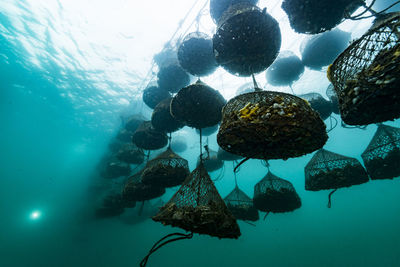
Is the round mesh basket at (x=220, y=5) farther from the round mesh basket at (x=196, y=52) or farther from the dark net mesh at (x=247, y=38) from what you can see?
the dark net mesh at (x=247, y=38)

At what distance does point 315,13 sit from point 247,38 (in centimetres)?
145

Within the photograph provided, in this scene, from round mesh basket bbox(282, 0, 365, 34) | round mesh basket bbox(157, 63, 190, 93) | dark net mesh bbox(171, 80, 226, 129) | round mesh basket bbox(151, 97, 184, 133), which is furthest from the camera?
round mesh basket bbox(157, 63, 190, 93)

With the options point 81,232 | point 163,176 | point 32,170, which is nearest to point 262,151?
point 163,176

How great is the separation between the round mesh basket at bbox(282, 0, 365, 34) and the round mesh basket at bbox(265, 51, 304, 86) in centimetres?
353

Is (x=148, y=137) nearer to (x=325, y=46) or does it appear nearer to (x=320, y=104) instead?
(x=320, y=104)

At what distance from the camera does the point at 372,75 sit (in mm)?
1575

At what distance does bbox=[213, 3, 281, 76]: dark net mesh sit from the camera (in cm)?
348

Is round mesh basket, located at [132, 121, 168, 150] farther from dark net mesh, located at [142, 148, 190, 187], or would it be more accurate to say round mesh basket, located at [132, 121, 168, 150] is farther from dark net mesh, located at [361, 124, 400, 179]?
dark net mesh, located at [361, 124, 400, 179]

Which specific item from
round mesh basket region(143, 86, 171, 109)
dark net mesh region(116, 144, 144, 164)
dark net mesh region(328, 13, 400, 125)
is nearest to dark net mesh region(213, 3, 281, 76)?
dark net mesh region(328, 13, 400, 125)

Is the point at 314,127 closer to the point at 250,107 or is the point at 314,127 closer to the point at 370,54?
the point at 250,107

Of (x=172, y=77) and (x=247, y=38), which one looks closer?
(x=247, y=38)

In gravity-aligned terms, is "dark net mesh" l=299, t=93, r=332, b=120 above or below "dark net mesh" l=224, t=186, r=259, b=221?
above

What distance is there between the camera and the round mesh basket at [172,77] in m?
6.92

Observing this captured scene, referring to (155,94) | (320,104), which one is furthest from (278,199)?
(155,94)
